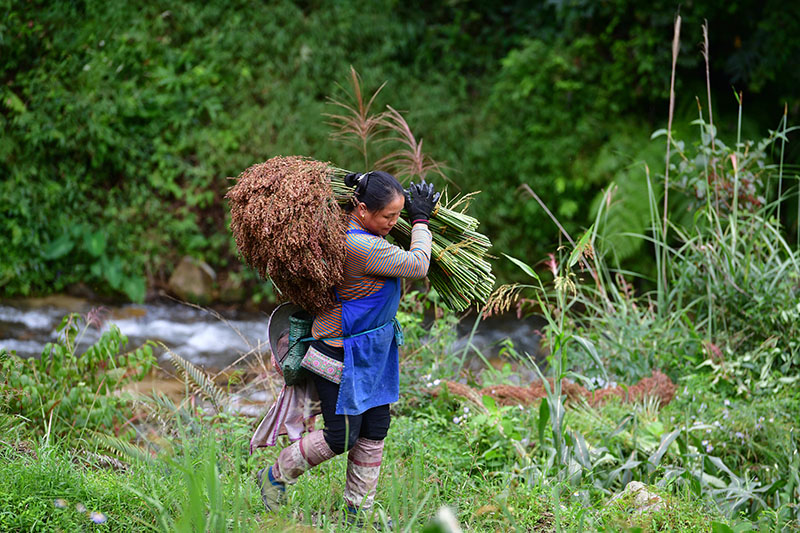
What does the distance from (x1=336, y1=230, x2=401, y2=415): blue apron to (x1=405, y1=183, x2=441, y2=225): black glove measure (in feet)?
0.75

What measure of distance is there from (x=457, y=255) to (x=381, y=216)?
1.63 ft

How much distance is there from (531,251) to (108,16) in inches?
221

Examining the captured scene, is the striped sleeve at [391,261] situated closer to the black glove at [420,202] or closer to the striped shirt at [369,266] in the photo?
the striped shirt at [369,266]

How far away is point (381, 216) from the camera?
273 centimetres

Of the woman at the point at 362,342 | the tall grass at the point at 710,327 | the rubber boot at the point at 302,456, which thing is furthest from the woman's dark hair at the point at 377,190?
the tall grass at the point at 710,327

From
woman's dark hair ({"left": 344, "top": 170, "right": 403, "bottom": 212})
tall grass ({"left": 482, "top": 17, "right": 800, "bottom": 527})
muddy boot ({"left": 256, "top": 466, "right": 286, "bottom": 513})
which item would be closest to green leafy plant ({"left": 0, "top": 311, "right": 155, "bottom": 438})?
muddy boot ({"left": 256, "top": 466, "right": 286, "bottom": 513})

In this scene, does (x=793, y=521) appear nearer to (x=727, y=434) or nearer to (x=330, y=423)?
(x=727, y=434)

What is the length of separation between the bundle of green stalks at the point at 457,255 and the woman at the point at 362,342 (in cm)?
23

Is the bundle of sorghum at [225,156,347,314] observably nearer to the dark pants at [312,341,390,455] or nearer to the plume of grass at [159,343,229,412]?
the dark pants at [312,341,390,455]

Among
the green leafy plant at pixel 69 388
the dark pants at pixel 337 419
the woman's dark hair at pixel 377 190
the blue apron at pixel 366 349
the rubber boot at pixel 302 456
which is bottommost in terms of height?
the green leafy plant at pixel 69 388

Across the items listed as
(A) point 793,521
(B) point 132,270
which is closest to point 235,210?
(A) point 793,521

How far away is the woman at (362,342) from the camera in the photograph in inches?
106

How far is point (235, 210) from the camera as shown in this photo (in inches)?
106

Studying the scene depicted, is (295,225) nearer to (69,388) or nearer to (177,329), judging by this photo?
(69,388)
